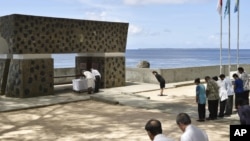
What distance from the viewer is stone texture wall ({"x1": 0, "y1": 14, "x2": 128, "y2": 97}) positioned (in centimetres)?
1527

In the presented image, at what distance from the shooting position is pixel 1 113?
40.7 feet

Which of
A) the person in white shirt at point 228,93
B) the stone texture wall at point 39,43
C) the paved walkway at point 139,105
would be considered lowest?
the paved walkway at point 139,105

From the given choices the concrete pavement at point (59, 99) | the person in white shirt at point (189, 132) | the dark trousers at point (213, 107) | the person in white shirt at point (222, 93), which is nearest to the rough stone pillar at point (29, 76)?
the concrete pavement at point (59, 99)

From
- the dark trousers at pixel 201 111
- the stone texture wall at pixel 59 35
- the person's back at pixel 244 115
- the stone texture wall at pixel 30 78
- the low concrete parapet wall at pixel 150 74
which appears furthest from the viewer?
the low concrete parapet wall at pixel 150 74

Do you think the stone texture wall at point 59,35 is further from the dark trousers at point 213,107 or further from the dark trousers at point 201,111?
the dark trousers at point 213,107

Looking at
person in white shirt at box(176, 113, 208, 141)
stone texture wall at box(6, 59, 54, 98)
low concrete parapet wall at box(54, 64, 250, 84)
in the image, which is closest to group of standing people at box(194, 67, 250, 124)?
person in white shirt at box(176, 113, 208, 141)

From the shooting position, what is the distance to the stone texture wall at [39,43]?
15273mm

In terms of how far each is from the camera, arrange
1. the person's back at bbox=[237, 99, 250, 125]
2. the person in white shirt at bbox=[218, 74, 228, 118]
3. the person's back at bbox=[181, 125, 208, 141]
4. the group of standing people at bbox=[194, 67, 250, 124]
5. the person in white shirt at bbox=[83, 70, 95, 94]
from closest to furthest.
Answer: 1. the person's back at bbox=[181, 125, 208, 141]
2. the person's back at bbox=[237, 99, 250, 125]
3. the group of standing people at bbox=[194, 67, 250, 124]
4. the person in white shirt at bbox=[218, 74, 228, 118]
5. the person in white shirt at bbox=[83, 70, 95, 94]

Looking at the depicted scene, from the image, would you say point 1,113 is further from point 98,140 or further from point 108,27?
point 108,27

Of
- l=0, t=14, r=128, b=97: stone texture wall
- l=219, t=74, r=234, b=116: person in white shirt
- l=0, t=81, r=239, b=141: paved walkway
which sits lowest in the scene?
l=0, t=81, r=239, b=141: paved walkway

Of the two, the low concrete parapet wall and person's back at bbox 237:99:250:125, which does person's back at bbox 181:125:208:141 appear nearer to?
person's back at bbox 237:99:250:125

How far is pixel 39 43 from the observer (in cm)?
1587

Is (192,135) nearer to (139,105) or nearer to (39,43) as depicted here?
(139,105)

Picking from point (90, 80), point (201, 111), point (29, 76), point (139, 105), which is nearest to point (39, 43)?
point (29, 76)
